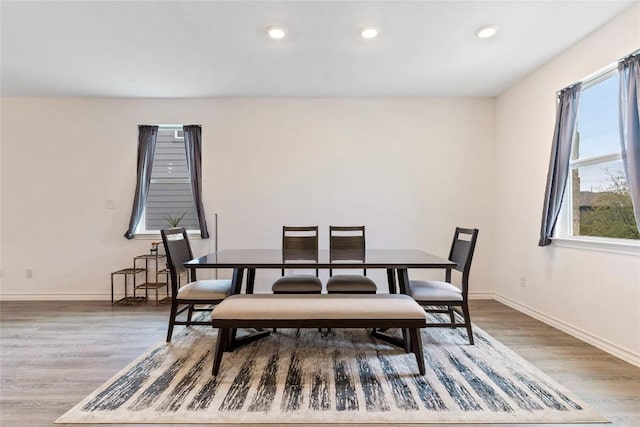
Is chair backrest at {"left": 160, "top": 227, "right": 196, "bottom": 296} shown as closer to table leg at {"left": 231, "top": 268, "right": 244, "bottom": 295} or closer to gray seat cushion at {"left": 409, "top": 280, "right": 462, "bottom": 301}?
table leg at {"left": 231, "top": 268, "right": 244, "bottom": 295}

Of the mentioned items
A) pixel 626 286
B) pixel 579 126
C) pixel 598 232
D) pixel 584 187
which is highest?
pixel 579 126

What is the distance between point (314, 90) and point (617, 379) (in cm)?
371

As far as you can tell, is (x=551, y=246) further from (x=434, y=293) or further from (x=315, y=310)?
(x=315, y=310)

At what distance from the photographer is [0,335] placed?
9.36 feet

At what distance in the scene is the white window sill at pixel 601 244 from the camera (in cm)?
230

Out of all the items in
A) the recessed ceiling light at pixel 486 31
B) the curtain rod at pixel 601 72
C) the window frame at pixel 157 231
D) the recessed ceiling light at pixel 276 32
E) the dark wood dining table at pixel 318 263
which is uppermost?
the recessed ceiling light at pixel 276 32

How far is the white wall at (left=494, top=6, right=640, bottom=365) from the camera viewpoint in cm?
235

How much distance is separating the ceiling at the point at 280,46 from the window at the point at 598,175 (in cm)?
56

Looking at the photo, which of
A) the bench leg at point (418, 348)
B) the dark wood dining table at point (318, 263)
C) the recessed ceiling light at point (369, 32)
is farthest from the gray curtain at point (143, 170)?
the bench leg at point (418, 348)

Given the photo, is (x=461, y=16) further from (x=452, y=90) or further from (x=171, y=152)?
(x=171, y=152)

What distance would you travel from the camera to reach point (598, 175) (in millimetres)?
2691

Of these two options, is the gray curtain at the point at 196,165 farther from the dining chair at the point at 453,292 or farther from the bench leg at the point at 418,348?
the bench leg at the point at 418,348

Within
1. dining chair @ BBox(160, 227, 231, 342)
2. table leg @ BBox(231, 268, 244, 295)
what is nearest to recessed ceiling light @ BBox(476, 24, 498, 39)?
table leg @ BBox(231, 268, 244, 295)

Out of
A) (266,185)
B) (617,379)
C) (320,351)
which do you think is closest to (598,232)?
(617,379)
